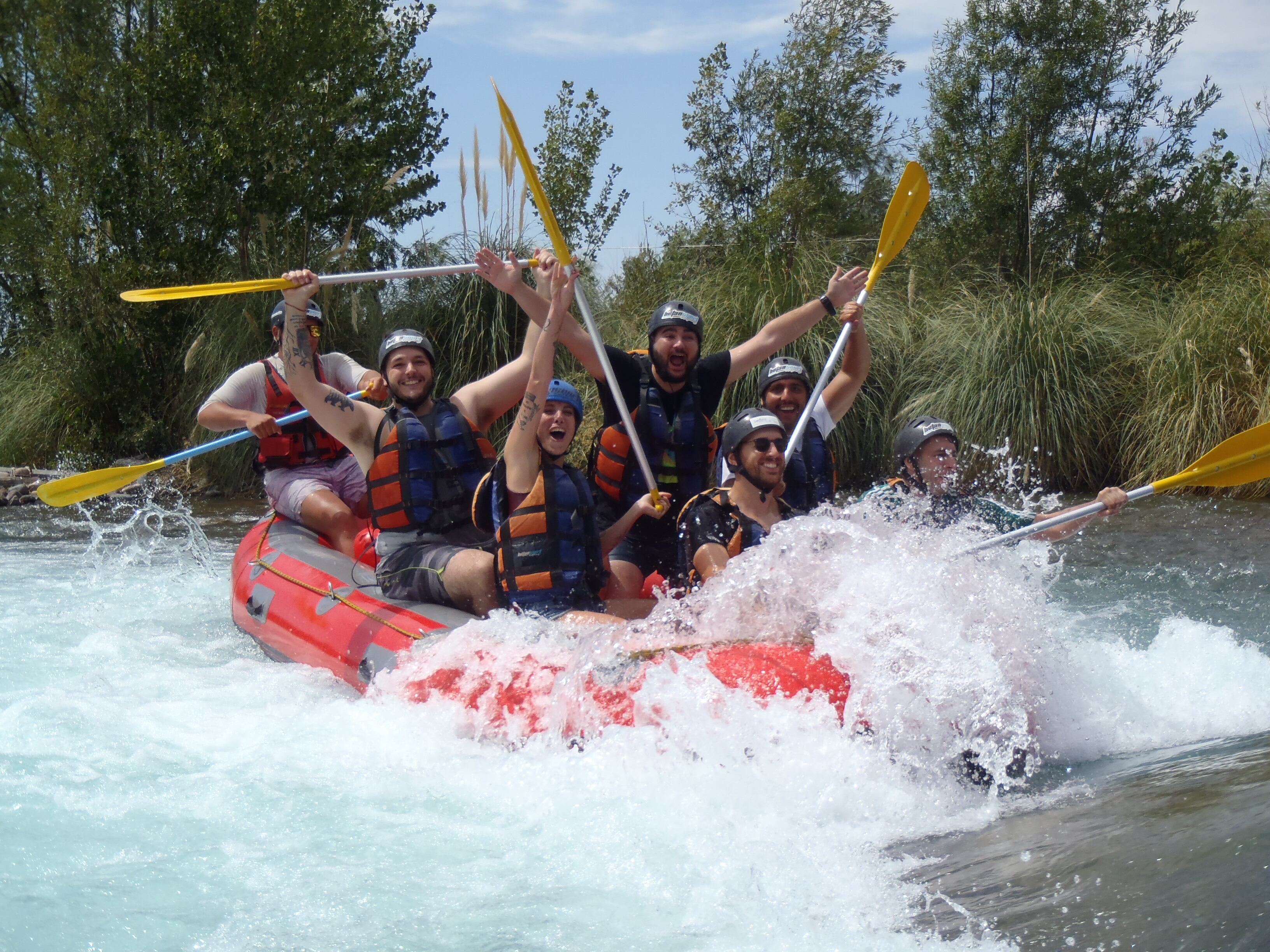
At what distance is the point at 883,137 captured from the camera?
13.1m

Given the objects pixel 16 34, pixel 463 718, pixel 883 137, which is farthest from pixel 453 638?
pixel 16 34

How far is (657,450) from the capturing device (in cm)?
445

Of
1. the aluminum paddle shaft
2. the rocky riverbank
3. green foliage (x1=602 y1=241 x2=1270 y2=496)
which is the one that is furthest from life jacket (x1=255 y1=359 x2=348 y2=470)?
the rocky riverbank

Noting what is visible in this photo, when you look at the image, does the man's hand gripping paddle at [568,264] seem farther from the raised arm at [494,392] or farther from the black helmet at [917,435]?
the black helmet at [917,435]

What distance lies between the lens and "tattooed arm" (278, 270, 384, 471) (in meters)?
4.21

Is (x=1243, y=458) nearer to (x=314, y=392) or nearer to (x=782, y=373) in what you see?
(x=782, y=373)

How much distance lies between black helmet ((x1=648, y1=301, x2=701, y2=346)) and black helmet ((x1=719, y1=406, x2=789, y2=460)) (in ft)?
2.04

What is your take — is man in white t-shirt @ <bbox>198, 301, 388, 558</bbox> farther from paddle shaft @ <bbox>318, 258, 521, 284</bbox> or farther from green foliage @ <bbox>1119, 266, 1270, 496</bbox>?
green foliage @ <bbox>1119, 266, 1270, 496</bbox>

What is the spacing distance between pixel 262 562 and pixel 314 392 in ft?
3.92

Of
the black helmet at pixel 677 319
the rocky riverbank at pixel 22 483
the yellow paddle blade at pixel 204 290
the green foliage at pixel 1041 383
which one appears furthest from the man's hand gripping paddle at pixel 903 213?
the rocky riverbank at pixel 22 483

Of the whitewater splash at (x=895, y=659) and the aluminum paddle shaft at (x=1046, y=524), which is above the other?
the aluminum paddle shaft at (x=1046, y=524)

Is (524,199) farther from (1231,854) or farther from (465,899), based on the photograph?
(1231,854)

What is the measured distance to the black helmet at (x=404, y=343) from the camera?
4.28 metres

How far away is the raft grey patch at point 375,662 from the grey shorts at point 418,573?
9.2 inches
